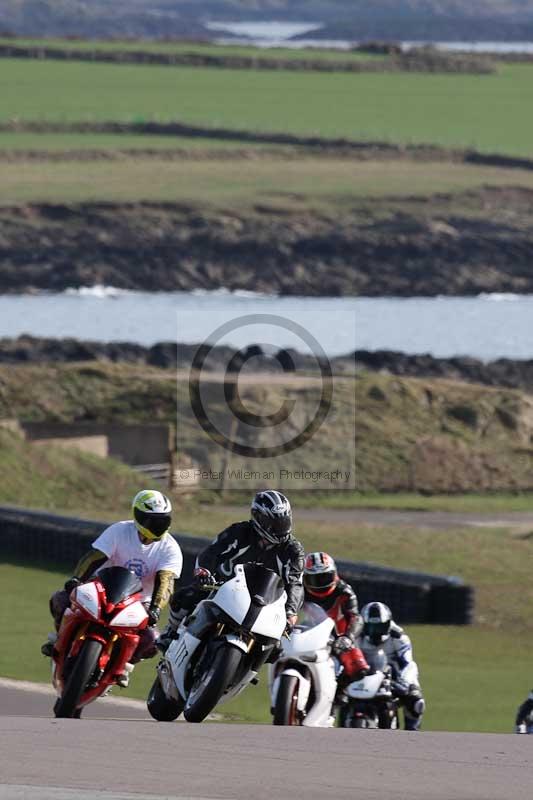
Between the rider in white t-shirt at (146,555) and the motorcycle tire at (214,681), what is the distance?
79 cm

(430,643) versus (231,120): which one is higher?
(430,643)

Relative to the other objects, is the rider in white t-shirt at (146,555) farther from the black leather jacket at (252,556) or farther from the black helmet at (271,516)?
the black helmet at (271,516)

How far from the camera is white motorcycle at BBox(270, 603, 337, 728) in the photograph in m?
13.0

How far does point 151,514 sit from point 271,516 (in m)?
0.89

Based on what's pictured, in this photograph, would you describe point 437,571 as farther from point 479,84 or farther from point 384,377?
point 479,84

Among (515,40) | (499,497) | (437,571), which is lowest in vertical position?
(515,40)

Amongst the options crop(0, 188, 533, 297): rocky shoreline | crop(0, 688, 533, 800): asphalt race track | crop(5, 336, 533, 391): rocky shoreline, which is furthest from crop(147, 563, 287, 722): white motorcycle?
crop(0, 188, 533, 297): rocky shoreline

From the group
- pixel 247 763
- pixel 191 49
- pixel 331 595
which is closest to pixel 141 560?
pixel 331 595

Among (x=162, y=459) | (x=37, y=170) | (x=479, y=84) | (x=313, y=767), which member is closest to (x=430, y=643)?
(x=313, y=767)

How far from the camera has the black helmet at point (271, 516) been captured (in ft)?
40.5

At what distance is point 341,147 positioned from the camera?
9675 centimetres

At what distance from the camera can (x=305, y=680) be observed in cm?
1314

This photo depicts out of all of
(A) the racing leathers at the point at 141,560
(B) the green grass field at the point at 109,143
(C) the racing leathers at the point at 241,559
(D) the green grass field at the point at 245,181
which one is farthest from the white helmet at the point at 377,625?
(B) the green grass field at the point at 109,143

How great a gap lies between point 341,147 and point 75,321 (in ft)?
110
